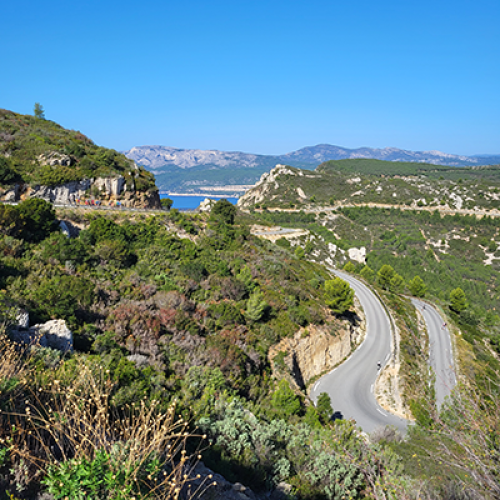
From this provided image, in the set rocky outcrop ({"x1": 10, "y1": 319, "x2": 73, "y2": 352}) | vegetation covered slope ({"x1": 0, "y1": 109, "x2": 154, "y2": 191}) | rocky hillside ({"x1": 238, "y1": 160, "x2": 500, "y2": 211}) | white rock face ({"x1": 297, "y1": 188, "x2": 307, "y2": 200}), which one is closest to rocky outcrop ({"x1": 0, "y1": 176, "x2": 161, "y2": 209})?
vegetation covered slope ({"x1": 0, "y1": 109, "x2": 154, "y2": 191})

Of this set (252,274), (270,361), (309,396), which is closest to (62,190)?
(252,274)

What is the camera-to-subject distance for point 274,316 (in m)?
22.1

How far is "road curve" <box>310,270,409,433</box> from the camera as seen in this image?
19.5 meters

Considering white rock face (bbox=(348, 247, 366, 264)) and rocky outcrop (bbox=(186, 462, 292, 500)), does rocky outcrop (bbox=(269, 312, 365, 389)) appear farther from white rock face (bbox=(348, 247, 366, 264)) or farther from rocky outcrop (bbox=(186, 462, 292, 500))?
white rock face (bbox=(348, 247, 366, 264))

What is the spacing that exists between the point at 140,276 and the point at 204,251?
301 inches

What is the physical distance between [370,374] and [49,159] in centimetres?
3339

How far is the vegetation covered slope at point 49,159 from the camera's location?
2916 centimetres

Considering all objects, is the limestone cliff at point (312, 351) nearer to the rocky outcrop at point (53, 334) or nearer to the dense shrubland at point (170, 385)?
the dense shrubland at point (170, 385)

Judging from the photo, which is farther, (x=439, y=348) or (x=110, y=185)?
(x=110, y=185)

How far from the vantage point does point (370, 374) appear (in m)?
23.5

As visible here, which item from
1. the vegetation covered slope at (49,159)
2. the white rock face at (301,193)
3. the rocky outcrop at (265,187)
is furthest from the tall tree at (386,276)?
the rocky outcrop at (265,187)

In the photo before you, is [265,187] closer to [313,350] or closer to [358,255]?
[358,255]

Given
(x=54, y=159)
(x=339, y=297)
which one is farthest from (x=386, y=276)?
(x=54, y=159)

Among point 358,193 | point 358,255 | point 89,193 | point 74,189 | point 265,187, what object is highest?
point 265,187
